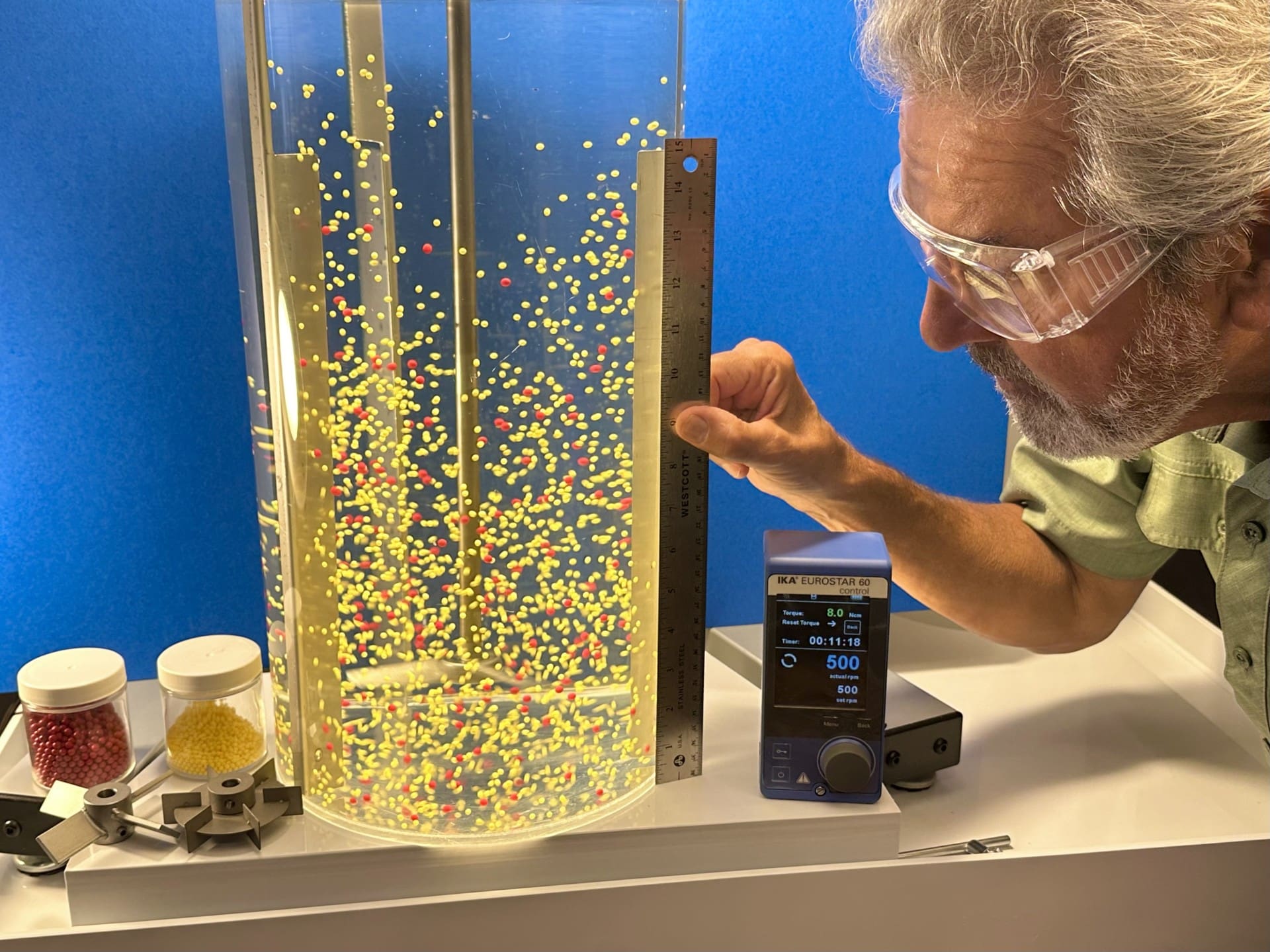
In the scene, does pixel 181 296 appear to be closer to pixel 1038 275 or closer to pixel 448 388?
pixel 448 388

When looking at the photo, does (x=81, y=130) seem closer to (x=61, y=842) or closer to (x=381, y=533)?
(x=381, y=533)

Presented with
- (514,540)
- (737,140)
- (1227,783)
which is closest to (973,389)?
(737,140)

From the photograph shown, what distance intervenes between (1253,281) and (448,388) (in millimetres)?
677

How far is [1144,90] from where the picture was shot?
0.90 meters

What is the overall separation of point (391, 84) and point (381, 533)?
35 centimetres

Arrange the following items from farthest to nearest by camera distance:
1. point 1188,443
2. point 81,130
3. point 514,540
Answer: point 1188,443 → point 81,130 → point 514,540

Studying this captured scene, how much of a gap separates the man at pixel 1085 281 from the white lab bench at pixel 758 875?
164 millimetres

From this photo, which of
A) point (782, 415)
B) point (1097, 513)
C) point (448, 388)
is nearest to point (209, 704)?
point (448, 388)

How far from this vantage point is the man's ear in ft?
3.21

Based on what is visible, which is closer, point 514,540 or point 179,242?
point 514,540

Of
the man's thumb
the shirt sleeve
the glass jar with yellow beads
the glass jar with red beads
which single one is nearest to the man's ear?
the shirt sleeve

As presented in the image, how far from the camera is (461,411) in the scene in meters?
0.94

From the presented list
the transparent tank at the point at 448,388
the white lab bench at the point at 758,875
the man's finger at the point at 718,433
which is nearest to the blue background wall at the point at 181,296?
the white lab bench at the point at 758,875

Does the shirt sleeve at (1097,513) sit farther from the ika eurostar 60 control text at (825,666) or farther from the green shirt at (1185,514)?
the ika eurostar 60 control text at (825,666)
